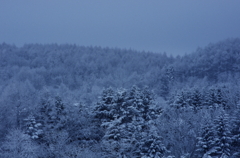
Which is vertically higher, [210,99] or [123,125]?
[210,99]

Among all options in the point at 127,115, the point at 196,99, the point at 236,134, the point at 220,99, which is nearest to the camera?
the point at 236,134

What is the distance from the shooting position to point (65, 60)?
348 feet

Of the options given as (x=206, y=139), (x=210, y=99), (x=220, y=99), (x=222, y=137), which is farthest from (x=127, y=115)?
(x=220, y=99)

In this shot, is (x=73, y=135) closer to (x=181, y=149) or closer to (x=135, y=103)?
(x=135, y=103)

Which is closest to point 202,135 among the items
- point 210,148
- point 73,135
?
point 210,148

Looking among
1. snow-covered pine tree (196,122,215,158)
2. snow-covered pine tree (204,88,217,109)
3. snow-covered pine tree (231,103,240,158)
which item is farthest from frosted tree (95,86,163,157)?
snow-covered pine tree (204,88,217,109)

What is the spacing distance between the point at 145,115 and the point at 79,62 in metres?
82.8

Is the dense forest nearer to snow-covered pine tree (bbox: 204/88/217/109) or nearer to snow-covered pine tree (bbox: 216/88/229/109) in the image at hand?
snow-covered pine tree (bbox: 216/88/229/109)

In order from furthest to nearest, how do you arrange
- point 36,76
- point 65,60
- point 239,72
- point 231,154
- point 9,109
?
point 65,60
point 36,76
point 239,72
point 9,109
point 231,154

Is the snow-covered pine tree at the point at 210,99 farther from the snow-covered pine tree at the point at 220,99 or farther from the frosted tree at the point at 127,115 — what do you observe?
the frosted tree at the point at 127,115

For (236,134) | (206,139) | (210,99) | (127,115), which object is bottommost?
(206,139)

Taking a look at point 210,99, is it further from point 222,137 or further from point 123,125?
point 123,125

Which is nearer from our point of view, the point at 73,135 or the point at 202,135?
the point at 202,135

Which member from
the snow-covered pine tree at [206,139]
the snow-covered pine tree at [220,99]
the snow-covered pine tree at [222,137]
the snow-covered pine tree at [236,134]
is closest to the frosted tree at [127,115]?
the snow-covered pine tree at [206,139]
